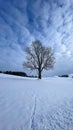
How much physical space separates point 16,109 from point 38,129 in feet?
5.55

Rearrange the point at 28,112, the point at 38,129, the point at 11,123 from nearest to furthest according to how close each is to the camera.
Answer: the point at 38,129
the point at 11,123
the point at 28,112

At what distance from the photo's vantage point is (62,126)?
3037 mm

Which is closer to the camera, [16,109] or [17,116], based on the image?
[17,116]

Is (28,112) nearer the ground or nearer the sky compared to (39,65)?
nearer the ground

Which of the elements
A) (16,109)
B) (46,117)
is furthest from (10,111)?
(46,117)

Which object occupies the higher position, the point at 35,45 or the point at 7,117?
the point at 35,45

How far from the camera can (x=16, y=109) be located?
4320mm

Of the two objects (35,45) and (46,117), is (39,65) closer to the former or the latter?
(35,45)

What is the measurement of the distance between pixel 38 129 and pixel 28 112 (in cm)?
125

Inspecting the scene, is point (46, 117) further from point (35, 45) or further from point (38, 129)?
point (35, 45)

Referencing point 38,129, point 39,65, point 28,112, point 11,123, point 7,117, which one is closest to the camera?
point 38,129

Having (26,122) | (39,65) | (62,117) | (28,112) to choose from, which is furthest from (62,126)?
(39,65)

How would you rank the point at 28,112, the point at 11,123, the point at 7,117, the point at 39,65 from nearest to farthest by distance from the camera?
the point at 11,123
the point at 7,117
the point at 28,112
the point at 39,65

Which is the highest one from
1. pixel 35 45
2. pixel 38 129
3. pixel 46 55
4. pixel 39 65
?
pixel 35 45
